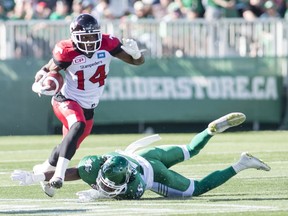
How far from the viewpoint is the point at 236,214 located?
8602 mm

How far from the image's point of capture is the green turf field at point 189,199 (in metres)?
8.98

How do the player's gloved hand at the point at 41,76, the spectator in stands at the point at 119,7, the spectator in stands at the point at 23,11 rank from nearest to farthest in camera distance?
the player's gloved hand at the point at 41,76
the spectator in stands at the point at 23,11
the spectator in stands at the point at 119,7

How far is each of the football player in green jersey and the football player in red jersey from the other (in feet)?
1.97

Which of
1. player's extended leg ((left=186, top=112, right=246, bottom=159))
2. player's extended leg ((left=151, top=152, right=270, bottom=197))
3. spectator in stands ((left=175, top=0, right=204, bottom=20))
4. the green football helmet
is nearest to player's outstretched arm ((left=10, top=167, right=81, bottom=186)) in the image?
the green football helmet

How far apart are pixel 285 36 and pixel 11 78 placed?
5.36 meters

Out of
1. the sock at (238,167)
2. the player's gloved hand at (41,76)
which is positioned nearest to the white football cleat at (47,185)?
the player's gloved hand at (41,76)

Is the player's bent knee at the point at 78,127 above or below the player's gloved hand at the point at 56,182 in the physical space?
above

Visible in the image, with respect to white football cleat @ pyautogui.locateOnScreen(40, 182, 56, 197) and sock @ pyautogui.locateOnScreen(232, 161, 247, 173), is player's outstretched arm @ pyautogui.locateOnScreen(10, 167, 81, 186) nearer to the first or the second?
white football cleat @ pyautogui.locateOnScreen(40, 182, 56, 197)

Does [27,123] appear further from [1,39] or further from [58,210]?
[58,210]

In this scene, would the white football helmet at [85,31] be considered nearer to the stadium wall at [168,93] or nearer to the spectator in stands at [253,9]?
the stadium wall at [168,93]

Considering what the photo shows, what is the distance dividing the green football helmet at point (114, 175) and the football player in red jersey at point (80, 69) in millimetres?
908

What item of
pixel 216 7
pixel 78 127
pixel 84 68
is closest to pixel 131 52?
pixel 84 68

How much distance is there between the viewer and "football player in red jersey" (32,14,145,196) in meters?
10.6

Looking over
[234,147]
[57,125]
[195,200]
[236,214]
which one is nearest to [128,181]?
[195,200]
